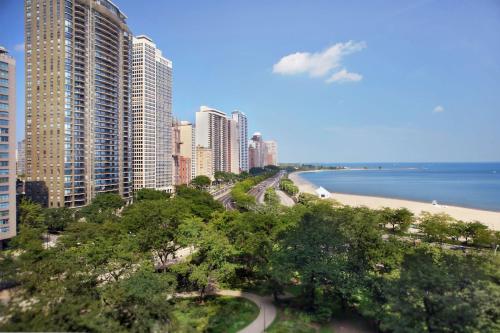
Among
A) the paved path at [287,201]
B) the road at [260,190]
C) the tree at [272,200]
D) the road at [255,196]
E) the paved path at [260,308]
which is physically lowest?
the paved path at [260,308]

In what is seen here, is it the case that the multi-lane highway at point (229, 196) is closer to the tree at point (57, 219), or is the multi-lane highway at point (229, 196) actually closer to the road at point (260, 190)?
the road at point (260, 190)

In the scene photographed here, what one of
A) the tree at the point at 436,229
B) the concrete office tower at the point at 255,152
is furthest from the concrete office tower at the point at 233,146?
the tree at the point at 436,229

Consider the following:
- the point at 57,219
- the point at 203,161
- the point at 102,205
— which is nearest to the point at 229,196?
the point at 203,161

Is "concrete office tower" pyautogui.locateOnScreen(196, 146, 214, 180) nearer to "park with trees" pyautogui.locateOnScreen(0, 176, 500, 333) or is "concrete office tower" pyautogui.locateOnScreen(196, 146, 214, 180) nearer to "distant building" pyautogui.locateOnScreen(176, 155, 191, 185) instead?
"distant building" pyautogui.locateOnScreen(176, 155, 191, 185)

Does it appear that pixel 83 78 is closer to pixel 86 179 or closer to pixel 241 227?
pixel 86 179

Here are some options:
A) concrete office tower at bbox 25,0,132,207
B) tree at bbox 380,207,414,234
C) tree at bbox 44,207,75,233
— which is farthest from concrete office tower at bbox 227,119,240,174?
tree at bbox 380,207,414,234

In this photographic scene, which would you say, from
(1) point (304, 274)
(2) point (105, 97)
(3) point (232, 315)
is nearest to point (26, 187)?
(2) point (105, 97)
